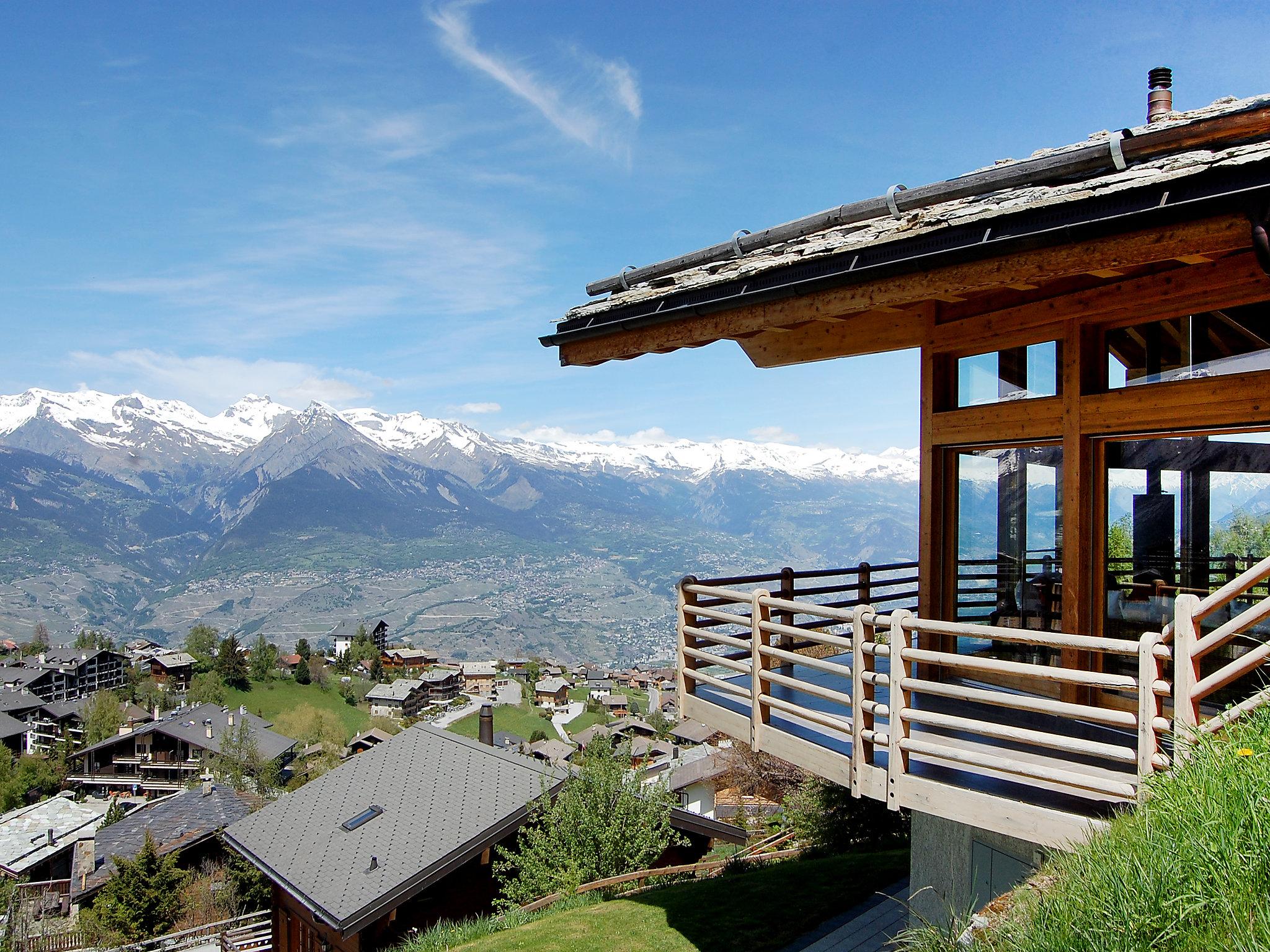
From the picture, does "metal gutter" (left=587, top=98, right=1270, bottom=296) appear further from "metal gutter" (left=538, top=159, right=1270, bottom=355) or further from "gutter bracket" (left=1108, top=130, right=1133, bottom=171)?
"metal gutter" (left=538, top=159, right=1270, bottom=355)

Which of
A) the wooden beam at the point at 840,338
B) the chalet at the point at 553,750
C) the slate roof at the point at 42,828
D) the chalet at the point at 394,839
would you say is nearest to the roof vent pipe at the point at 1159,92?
the wooden beam at the point at 840,338

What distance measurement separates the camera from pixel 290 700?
92188mm

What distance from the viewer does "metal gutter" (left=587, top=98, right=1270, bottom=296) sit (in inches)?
204

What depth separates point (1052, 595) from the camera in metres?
6.85

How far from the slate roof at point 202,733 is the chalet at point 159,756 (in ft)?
0.16

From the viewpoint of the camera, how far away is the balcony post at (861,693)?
5461 mm

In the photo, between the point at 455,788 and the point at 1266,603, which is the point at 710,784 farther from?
the point at 1266,603

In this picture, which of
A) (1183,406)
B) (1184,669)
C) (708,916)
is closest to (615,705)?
(708,916)

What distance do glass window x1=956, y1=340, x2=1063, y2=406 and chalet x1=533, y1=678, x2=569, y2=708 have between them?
102 metres

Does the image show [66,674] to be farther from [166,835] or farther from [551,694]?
[166,835]

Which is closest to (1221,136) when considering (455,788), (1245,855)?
(1245,855)

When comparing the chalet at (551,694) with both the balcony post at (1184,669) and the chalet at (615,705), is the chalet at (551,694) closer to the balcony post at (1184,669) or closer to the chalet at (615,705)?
the chalet at (615,705)

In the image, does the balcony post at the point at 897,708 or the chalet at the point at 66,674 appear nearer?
the balcony post at the point at 897,708

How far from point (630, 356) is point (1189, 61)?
6.96 m
